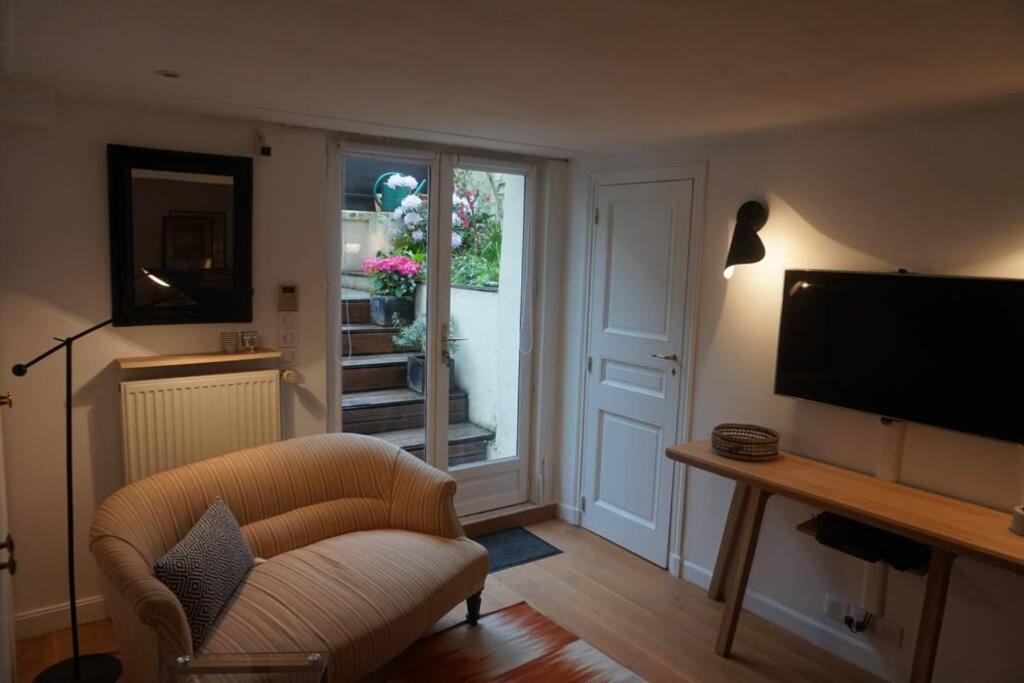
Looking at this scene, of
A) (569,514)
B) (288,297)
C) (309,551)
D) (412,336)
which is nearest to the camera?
(309,551)

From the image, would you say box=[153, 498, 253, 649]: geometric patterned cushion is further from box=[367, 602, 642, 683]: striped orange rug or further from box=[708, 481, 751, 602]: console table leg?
box=[708, 481, 751, 602]: console table leg

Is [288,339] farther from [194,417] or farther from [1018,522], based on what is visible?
[1018,522]

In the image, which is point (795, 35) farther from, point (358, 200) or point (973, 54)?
point (358, 200)

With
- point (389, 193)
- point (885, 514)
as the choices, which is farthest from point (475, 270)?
point (885, 514)

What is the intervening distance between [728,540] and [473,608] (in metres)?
1.25

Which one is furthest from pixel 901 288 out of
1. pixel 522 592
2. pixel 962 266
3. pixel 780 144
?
pixel 522 592

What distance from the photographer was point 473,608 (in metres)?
2.99

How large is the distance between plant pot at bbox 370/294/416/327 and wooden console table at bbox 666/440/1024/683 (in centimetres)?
162

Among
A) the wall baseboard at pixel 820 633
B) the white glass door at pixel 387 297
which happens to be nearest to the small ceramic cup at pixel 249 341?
the white glass door at pixel 387 297

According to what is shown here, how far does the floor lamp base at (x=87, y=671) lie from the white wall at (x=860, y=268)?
8.57ft

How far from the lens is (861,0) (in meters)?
1.38

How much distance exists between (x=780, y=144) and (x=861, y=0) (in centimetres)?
171

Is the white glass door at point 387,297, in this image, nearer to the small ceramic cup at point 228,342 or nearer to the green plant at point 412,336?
the green plant at point 412,336

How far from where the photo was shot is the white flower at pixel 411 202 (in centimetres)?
367
